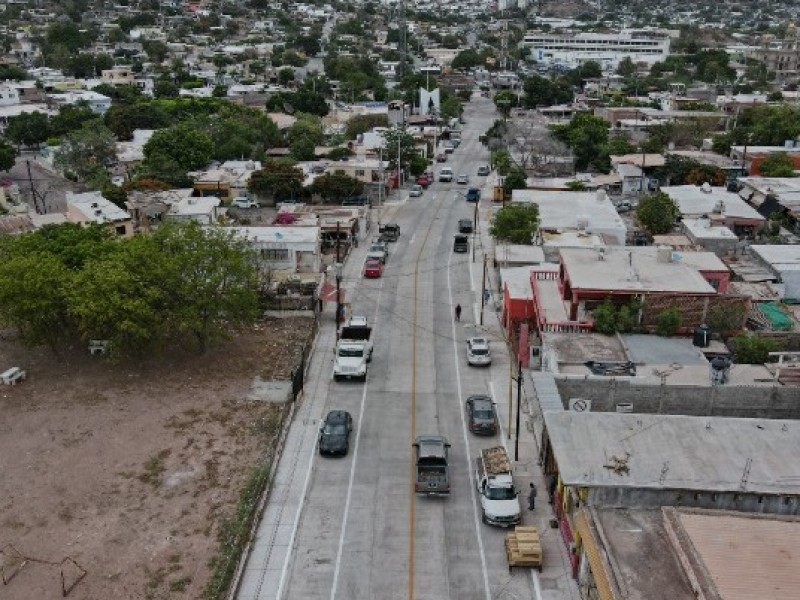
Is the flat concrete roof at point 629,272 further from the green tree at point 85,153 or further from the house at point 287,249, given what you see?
the green tree at point 85,153

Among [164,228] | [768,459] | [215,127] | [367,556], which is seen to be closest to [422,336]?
[164,228]

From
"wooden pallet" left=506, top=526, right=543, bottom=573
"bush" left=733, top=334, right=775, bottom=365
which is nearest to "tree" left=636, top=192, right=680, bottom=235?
"bush" left=733, top=334, right=775, bottom=365

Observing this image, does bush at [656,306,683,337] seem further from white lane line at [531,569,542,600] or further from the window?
the window

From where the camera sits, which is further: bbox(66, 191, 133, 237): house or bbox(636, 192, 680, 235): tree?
bbox(636, 192, 680, 235): tree

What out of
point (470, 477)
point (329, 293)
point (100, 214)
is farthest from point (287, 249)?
point (470, 477)

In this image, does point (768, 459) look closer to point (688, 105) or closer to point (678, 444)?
point (678, 444)

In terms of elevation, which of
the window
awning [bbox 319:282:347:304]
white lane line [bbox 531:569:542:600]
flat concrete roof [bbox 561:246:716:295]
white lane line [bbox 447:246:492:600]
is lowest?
awning [bbox 319:282:347:304]

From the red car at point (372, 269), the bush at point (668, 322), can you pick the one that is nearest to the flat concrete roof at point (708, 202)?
the red car at point (372, 269)
